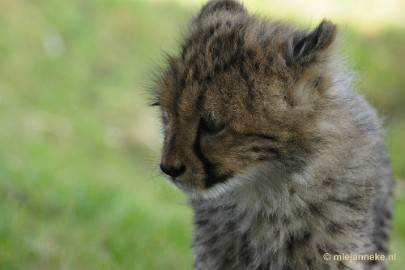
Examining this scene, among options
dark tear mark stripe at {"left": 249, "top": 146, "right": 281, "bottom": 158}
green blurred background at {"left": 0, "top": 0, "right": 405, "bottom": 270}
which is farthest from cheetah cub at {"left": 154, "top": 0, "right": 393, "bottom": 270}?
green blurred background at {"left": 0, "top": 0, "right": 405, "bottom": 270}

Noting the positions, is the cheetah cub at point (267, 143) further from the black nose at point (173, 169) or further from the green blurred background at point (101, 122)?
the green blurred background at point (101, 122)

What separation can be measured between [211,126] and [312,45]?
585 mm

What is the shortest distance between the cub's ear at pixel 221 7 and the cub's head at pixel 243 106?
20.0 inches

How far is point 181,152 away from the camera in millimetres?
3535

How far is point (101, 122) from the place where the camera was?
9.19 m

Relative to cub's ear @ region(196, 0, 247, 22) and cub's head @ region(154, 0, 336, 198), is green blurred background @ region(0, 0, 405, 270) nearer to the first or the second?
cub's ear @ region(196, 0, 247, 22)

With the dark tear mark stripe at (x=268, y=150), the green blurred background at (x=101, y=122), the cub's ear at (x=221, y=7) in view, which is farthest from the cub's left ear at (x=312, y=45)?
the cub's ear at (x=221, y=7)

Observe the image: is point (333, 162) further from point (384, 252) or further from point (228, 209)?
point (384, 252)

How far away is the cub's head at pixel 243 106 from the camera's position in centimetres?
351

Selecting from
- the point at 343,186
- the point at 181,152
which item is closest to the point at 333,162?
the point at 343,186

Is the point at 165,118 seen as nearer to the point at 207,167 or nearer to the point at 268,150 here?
the point at 207,167

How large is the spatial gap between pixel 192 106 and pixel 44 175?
11.1ft

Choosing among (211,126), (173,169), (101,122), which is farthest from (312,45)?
(101,122)

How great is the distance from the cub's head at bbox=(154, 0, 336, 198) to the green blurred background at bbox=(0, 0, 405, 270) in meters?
0.35
